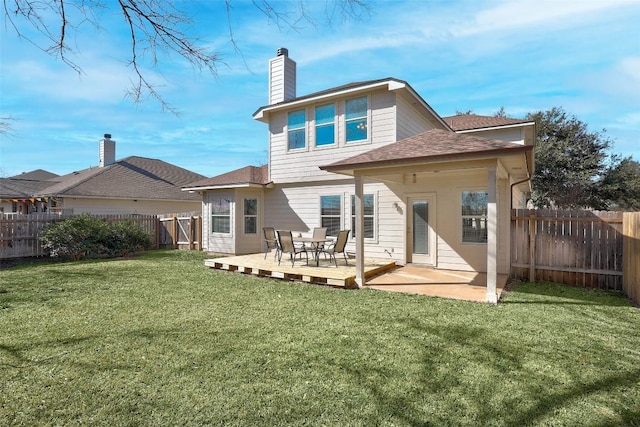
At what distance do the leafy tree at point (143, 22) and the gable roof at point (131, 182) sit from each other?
17098 millimetres

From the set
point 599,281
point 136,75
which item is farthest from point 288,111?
point 599,281

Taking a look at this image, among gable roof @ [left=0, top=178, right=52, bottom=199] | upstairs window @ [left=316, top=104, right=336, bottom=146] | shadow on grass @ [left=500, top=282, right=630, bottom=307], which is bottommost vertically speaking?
shadow on grass @ [left=500, top=282, right=630, bottom=307]

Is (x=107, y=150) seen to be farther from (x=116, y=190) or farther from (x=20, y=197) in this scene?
(x=116, y=190)

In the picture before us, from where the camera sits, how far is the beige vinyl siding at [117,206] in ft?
57.1

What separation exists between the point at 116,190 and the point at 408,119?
52.3 feet

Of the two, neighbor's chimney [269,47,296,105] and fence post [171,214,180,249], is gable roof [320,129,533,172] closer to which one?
neighbor's chimney [269,47,296,105]

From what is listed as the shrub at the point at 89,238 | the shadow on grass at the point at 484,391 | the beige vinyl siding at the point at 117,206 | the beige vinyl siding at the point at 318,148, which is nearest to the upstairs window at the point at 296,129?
the beige vinyl siding at the point at 318,148

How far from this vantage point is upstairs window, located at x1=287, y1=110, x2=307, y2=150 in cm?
1170

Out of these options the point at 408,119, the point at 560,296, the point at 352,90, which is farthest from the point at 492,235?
the point at 352,90

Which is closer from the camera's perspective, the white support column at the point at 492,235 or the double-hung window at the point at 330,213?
the white support column at the point at 492,235

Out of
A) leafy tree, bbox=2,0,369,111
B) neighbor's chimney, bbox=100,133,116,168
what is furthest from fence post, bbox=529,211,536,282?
neighbor's chimney, bbox=100,133,116,168

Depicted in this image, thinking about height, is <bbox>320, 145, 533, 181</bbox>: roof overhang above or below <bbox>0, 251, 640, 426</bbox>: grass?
above

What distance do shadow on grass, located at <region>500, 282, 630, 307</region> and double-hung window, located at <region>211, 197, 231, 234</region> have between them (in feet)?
31.6

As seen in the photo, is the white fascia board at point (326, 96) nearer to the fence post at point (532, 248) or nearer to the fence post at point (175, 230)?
the fence post at point (532, 248)
